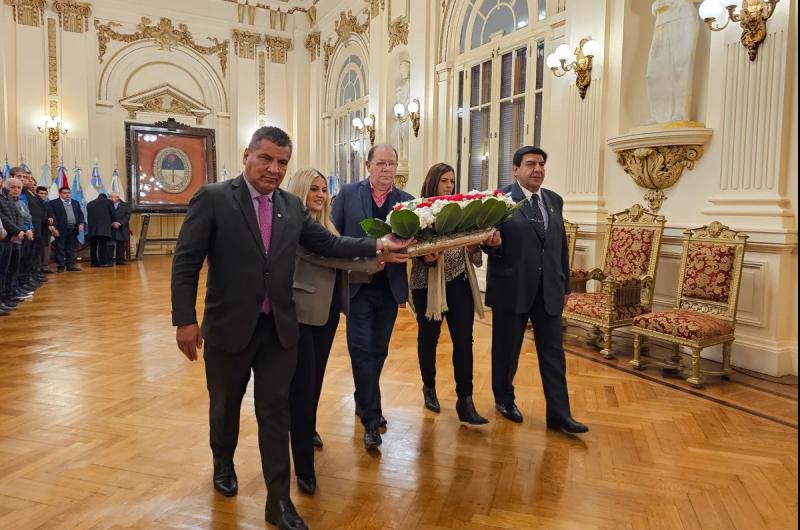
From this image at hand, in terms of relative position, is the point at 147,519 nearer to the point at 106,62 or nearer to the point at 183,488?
the point at 183,488

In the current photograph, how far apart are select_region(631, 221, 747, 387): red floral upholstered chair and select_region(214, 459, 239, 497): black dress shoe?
3.18m

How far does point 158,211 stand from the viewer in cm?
1369

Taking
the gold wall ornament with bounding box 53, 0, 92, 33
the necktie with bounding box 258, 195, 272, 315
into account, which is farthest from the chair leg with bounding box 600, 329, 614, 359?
the gold wall ornament with bounding box 53, 0, 92, 33

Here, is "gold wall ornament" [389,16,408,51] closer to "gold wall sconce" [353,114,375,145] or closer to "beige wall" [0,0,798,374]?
"beige wall" [0,0,798,374]

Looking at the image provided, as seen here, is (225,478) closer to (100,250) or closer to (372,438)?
(372,438)

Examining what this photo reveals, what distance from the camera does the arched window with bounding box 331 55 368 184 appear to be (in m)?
12.6

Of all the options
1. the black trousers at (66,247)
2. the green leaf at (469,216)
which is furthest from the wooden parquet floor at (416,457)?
the black trousers at (66,247)

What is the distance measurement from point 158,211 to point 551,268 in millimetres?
12282

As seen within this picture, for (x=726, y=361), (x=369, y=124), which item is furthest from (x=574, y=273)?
(x=369, y=124)

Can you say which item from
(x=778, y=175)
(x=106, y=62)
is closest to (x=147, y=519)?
(x=778, y=175)

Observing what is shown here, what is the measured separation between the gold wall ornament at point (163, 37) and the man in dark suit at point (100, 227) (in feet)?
12.6

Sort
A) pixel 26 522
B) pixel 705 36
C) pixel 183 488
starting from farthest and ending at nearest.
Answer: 1. pixel 705 36
2. pixel 183 488
3. pixel 26 522

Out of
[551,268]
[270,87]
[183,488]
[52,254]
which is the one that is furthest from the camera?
[270,87]

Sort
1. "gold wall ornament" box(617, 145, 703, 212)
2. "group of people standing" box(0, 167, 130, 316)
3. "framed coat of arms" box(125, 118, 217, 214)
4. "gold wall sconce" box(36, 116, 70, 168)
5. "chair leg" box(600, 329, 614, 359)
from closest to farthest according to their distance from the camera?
"chair leg" box(600, 329, 614, 359) → "gold wall ornament" box(617, 145, 703, 212) → "group of people standing" box(0, 167, 130, 316) → "gold wall sconce" box(36, 116, 70, 168) → "framed coat of arms" box(125, 118, 217, 214)
